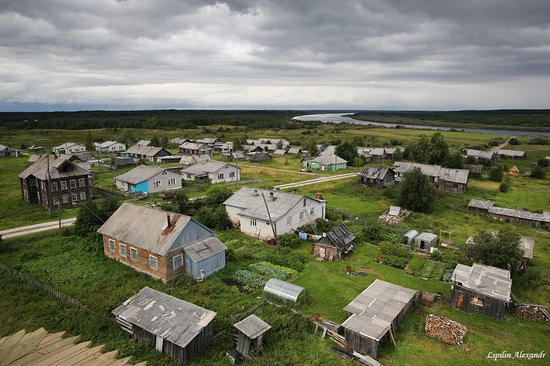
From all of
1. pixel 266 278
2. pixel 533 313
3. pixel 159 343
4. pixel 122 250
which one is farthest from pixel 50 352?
pixel 533 313

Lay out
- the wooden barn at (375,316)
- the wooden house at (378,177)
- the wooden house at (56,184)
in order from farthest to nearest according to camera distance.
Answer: the wooden house at (378,177) < the wooden house at (56,184) < the wooden barn at (375,316)

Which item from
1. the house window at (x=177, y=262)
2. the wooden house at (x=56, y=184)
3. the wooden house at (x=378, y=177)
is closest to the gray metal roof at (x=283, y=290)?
the house window at (x=177, y=262)

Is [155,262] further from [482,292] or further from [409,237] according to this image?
[409,237]

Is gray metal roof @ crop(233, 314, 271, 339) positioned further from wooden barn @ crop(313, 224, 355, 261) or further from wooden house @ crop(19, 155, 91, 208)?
wooden house @ crop(19, 155, 91, 208)

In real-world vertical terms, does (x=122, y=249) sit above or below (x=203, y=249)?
below

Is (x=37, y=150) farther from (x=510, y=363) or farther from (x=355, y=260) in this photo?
(x=510, y=363)

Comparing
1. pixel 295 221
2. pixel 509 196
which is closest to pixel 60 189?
pixel 295 221

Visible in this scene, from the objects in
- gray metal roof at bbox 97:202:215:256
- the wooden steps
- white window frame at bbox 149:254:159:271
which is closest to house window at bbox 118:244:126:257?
gray metal roof at bbox 97:202:215:256

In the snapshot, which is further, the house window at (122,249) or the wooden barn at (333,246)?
the wooden barn at (333,246)

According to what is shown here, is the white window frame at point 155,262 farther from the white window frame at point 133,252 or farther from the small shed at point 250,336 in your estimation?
the small shed at point 250,336
